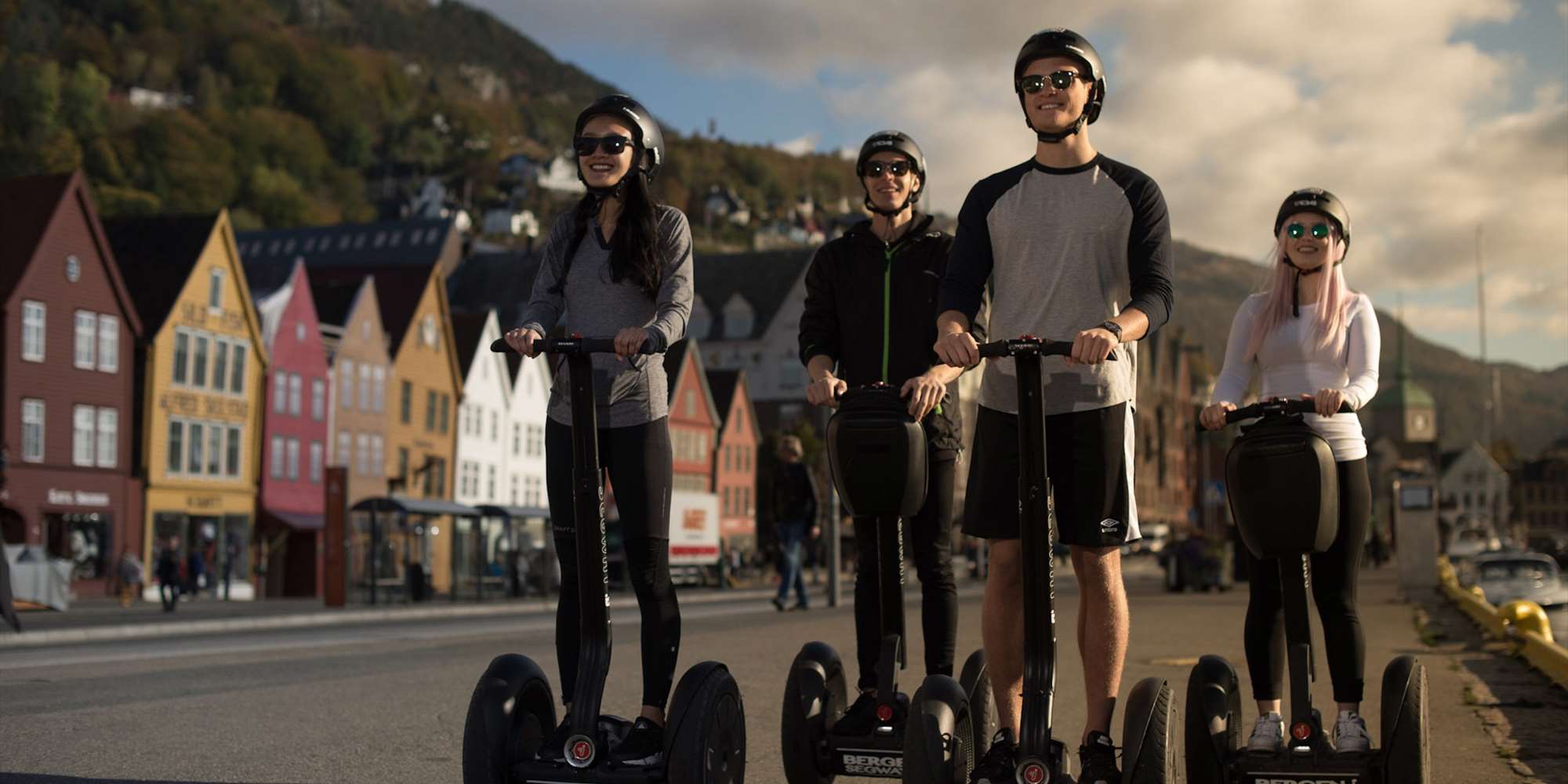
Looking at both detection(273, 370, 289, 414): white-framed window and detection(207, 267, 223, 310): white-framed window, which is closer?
detection(207, 267, 223, 310): white-framed window

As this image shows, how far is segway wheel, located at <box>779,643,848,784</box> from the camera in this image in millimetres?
6062

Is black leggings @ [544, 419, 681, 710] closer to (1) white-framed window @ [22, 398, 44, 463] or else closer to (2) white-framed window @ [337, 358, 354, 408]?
(1) white-framed window @ [22, 398, 44, 463]

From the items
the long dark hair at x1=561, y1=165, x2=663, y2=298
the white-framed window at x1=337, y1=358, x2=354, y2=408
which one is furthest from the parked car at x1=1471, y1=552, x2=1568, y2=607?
the white-framed window at x1=337, y1=358, x2=354, y2=408

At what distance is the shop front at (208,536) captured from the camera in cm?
5094

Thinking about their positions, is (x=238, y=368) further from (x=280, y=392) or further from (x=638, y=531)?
(x=638, y=531)

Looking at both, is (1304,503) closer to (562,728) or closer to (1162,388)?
(562,728)

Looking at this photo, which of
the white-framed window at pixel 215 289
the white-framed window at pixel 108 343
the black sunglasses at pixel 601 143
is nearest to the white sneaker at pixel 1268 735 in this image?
the black sunglasses at pixel 601 143

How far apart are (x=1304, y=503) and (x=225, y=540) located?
5325 centimetres

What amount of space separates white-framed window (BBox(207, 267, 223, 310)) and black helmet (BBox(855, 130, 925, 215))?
51.9 m

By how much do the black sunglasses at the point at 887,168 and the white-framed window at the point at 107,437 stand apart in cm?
4799

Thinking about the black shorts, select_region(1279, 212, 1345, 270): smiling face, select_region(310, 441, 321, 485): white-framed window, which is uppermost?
select_region(310, 441, 321, 485): white-framed window

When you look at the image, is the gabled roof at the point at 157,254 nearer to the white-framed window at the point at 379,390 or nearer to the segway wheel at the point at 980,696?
the white-framed window at the point at 379,390

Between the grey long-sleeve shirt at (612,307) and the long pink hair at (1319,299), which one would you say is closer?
the grey long-sleeve shirt at (612,307)

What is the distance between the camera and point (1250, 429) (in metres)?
5.80
